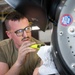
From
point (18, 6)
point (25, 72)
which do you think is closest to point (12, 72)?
point (25, 72)

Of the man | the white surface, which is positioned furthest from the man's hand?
the white surface

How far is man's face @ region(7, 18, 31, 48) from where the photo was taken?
54.1 inches

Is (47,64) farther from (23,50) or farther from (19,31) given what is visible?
(19,31)

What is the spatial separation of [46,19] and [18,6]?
108mm

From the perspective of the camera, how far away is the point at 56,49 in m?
0.52

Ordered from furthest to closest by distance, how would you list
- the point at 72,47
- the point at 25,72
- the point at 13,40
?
the point at 13,40 → the point at 25,72 → the point at 72,47

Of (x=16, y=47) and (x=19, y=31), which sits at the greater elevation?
(x=19, y=31)

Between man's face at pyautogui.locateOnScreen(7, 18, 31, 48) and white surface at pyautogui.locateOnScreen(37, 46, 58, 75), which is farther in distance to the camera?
man's face at pyautogui.locateOnScreen(7, 18, 31, 48)

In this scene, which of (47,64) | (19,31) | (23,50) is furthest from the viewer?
(19,31)

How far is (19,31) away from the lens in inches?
55.6

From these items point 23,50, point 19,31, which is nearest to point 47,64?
point 23,50

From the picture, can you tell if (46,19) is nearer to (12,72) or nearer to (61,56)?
(61,56)

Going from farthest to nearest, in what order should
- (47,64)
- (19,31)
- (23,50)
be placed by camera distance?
(19,31) < (23,50) < (47,64)

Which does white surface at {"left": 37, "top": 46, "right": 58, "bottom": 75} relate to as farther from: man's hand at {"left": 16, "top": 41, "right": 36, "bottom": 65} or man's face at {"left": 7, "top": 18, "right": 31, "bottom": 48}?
man's face at {"left": 7, "top": 18, "right": 31, "bottom": 48}
